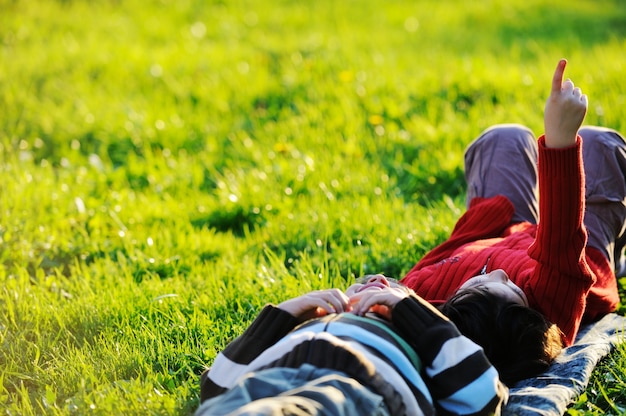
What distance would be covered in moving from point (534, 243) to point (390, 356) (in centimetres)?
71

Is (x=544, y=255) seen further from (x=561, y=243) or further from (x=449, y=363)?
(x=449, y=363)

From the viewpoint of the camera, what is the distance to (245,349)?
2203 mm

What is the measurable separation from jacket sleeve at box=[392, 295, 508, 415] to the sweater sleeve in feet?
1.53

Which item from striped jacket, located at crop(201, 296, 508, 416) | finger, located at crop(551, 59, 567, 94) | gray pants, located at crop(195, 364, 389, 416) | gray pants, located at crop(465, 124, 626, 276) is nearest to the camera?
gray pants, located at crop(195, 364, 389, 416)

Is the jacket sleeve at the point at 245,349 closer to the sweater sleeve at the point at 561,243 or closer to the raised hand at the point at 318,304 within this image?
the raised hand at the point at 318,304

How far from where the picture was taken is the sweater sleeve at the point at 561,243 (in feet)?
7.43

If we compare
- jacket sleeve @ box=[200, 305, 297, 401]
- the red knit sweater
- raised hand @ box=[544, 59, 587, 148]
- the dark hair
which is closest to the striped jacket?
jacket sleeve @ box=[200, 305, 297, 401]

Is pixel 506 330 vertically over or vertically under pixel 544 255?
under

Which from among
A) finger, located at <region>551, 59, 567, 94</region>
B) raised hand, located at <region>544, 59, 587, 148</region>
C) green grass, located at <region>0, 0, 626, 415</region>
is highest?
finger, located at <region>551, 59, 567, 94</region>

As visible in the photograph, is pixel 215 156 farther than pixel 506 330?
Yes

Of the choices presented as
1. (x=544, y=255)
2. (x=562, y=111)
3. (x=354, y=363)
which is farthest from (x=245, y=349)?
(x=562, y=111)

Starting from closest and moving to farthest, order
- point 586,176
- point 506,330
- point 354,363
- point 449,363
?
1. point 354,363
2. point 449,363
3. point 506,330
4. point 586,176

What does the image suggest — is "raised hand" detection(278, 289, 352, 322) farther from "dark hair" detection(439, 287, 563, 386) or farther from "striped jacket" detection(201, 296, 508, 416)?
"dark hair" detection(439, 287, 563, 386)

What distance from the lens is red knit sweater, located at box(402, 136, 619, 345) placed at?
7.52 ft
